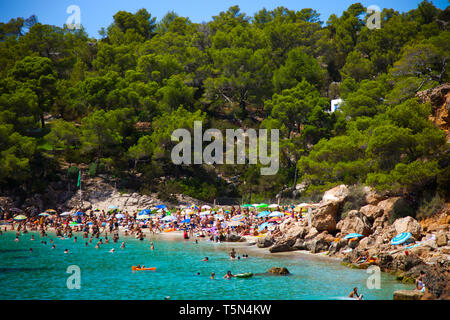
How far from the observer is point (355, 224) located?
26781 mm

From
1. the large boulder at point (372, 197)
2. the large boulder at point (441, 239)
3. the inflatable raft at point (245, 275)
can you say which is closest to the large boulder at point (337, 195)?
the large boulder at point (372, 197)

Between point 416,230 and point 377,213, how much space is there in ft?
12.7

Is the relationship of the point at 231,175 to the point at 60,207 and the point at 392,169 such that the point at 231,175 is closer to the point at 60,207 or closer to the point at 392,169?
the point at 60,207

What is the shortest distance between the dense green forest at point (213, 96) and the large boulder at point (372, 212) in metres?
3.88

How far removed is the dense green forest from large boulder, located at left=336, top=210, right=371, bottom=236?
500 centimetres

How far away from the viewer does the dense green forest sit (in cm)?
4300

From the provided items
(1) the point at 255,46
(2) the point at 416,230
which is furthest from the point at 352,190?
(1) the point at 255,46

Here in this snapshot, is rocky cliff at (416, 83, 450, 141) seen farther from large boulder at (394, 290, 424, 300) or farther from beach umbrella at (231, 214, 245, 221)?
beach umbrella at (231, 214, 245, 221)

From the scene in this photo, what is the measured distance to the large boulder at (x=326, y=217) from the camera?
28.6 metres

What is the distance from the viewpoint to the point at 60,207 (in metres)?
46.8

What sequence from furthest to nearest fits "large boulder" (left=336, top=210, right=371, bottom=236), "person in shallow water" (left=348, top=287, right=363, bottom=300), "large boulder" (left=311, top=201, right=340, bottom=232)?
"large boulder" (left=311, top=201, right=340, bottom=232) < "large boulder" (left=336, top=210, right=371, bottom=236) < "person in shallow water" (left=348, top=287, right=363, bottom=300)

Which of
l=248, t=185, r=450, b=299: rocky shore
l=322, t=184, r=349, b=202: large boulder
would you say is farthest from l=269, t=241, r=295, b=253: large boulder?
l=322, t=184, r=349, b=202: large boulder

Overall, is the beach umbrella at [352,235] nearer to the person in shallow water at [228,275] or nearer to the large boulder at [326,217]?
the large boulder at [326,217]

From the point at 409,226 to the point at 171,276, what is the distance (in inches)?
514
